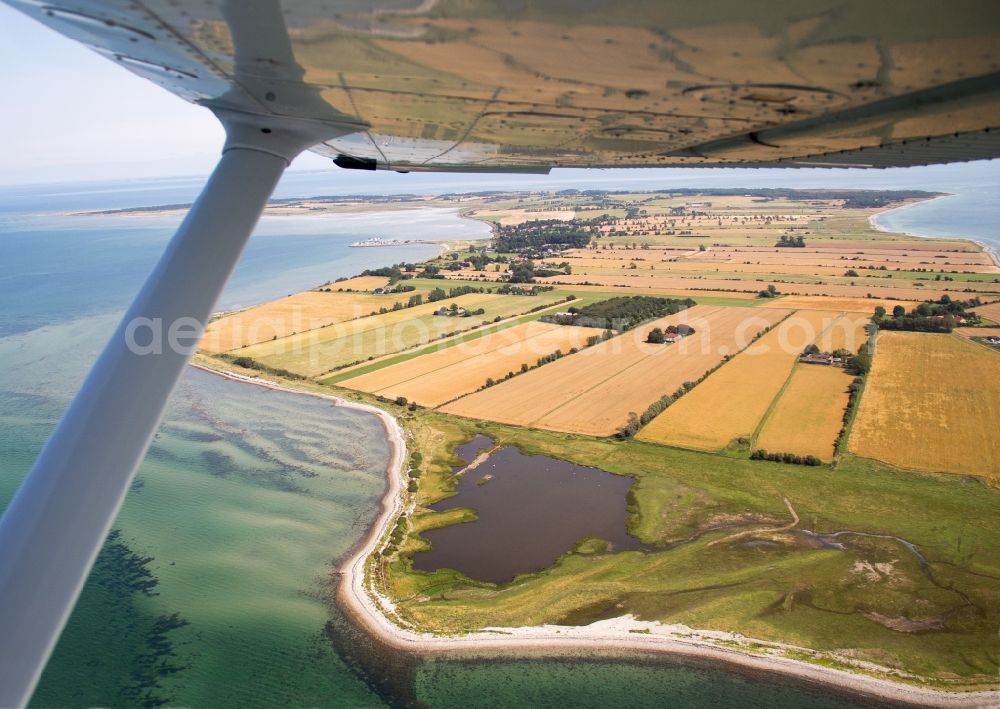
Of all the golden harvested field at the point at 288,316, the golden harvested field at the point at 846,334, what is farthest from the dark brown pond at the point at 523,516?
the golden harvested field at the point at 288,316

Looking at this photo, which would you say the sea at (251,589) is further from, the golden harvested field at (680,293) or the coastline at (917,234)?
the coastline at (917,234)

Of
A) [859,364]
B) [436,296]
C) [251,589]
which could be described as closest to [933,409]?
[859,364]

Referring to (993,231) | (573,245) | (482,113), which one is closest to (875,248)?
(993,231)

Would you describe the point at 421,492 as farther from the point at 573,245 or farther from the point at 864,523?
the point at 573,245

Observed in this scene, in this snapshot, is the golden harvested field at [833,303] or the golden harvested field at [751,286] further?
the golden harvested field at [751,286]

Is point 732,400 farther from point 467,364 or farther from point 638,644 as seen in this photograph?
point 638,644

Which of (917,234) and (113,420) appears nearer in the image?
(113,420)

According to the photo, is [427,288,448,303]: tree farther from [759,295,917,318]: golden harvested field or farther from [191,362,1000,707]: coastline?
[191,362,1000,707]: coastline
